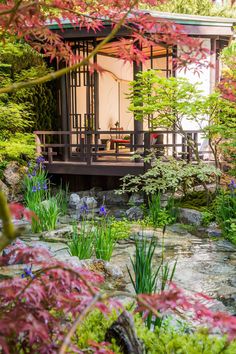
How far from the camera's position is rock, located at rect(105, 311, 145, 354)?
82.2 inches

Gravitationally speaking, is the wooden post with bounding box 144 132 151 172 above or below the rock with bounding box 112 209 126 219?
above

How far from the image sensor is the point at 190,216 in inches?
274

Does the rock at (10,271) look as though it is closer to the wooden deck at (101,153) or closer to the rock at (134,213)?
the rock at (134,213)

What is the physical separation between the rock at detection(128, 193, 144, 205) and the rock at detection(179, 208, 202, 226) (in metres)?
1.16

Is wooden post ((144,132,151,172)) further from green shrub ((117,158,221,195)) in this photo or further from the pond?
the pond

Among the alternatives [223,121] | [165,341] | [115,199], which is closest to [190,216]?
[223,121]

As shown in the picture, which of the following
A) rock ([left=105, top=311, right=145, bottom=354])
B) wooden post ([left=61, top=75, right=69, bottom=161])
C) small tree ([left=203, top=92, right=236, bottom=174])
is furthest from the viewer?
wooden post ([left=61, top=75, right=69, bottom=161])

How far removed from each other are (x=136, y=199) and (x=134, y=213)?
77cm

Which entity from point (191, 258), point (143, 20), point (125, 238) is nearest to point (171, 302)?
point (143, 20)

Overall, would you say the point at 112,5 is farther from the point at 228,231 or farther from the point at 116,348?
the point at 228,231

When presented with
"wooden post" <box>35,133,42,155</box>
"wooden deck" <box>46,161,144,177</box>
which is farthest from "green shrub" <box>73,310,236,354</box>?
"wooden post" <box>35,133,42,155</box>

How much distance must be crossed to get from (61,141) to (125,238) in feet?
14.8

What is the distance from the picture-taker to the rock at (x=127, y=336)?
2.09 m

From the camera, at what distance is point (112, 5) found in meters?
2.71
